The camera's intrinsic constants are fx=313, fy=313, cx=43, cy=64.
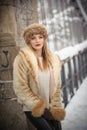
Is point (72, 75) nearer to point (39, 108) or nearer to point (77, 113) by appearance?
point (77, 113)

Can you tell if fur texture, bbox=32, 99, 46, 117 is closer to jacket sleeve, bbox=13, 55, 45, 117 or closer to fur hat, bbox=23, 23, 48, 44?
jacket sleeve, bbox=13, 55, 45, 117

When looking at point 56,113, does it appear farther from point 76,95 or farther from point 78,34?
point 78,34

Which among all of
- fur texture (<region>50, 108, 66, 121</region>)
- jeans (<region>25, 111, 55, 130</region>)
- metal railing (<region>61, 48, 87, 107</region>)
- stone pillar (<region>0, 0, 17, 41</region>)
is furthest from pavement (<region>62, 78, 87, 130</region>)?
stone pillar (<region>0, 0, 17, 41</region>)

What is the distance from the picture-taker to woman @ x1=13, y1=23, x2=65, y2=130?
300cm

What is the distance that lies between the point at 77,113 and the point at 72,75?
2.25 meters

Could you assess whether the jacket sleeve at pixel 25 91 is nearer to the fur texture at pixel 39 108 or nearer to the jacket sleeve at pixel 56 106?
the fur texture at pixel 39 108

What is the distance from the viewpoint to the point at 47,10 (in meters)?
9.79

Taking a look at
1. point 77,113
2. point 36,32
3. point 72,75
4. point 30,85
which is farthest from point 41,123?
point 72,75

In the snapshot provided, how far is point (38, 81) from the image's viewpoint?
9.98ft

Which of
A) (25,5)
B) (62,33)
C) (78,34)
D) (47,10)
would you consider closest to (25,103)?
(25,5)

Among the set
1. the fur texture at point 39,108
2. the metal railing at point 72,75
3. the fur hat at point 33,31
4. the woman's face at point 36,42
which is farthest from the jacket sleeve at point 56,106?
the metal railing at point 72,75

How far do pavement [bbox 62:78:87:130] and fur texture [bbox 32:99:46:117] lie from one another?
145 centimetres

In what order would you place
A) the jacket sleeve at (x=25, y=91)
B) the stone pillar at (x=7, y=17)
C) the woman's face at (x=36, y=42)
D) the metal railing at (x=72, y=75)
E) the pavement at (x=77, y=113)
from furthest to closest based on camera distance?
the metal railing at (x=72, y=75)
the pavement at (x=77, y=113)
the stone pillar at (x=7, y=17)
the woman's face at (x=36, y=42)
the jacket sleeve at (x=25, y=91)

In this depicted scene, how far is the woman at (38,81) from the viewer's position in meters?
3.00
